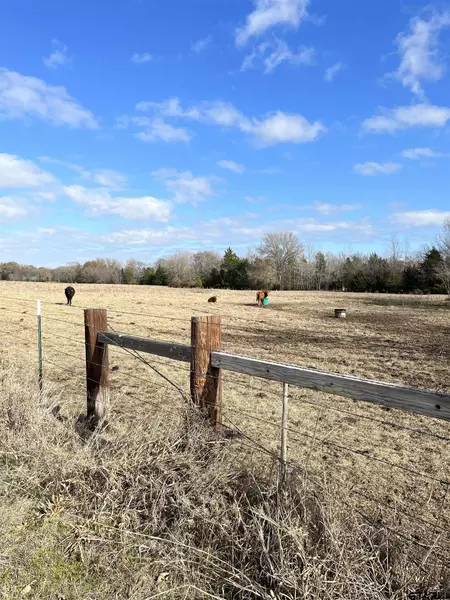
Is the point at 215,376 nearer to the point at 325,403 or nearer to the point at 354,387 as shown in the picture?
the point at 354,387

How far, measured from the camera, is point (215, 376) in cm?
337

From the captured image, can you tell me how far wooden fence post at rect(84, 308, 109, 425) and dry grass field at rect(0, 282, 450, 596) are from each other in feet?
0.95

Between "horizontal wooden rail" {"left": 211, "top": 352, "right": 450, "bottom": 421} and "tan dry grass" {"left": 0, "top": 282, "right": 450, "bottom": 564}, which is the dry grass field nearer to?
"tan dry grass" {"left": 0, "top": 282, "right": 450, "bottom": 564}

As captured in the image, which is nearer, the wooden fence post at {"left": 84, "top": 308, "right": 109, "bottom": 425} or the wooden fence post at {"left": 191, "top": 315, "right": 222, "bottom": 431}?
the wooden fence post at {"left": 191, "top": 315, "right": 222, "bottom": 431}

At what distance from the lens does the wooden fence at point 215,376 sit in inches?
87.2

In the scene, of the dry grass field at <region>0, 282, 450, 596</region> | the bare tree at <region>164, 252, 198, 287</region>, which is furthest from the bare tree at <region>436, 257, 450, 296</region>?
the bare tree at <region>164, 252, 198, 287</region>

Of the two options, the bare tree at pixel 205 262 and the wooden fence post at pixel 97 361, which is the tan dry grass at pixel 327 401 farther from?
the bare tree at pixel 205 262

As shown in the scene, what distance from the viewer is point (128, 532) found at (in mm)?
2396

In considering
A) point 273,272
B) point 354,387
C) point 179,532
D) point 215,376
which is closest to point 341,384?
point 354,387

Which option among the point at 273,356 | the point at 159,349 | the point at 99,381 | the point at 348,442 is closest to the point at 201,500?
the point at 159,349

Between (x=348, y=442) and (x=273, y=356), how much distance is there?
516 cm

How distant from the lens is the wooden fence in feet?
7.27

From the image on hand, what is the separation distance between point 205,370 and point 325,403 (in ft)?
12.2

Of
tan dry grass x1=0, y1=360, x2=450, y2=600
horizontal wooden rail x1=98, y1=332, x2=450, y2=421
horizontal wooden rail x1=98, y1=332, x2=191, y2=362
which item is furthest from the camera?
horizontal wooden rail x1=98, y1=332, x2=191, y2=362
